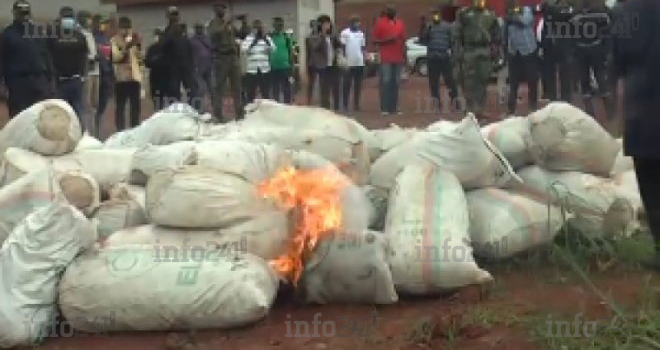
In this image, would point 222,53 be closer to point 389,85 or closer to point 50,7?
point 389,85

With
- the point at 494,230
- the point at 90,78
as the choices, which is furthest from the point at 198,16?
the point at 494,230

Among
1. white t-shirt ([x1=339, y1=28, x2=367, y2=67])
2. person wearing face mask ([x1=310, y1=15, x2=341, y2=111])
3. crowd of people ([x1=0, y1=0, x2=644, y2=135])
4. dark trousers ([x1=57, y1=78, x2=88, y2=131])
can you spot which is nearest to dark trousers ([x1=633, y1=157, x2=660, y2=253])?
crowd of people ([x1=0, y1=0, x2=644, y2=135])

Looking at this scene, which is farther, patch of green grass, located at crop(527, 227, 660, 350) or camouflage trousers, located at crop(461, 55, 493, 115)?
camouflage trousers, located at crop(461, 55, 493, 115)

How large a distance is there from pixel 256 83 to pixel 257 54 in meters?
0.45

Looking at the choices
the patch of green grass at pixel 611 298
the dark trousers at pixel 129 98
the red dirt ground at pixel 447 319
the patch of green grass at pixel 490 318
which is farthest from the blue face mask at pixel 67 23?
the patch of green grass at pixel 490 318

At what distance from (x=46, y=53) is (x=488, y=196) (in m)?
4.95

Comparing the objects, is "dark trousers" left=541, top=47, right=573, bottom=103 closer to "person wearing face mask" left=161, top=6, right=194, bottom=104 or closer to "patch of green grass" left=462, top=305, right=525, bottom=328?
"person wearing face mask" left=161, top=6, right=194, bottom=104

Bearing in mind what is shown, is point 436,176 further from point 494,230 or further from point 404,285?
point 404,285

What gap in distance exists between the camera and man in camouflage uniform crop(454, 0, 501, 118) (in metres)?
11.0

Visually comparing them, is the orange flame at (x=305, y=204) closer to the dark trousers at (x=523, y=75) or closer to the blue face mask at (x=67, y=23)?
the blue face mask at (x=67, y=23)

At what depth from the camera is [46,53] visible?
8.27 metres

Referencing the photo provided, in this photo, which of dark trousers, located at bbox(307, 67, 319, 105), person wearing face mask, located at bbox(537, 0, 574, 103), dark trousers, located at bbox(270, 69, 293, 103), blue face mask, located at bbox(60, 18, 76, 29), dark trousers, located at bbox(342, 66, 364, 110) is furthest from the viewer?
dark trousers, located at bbox(342, 66, 364, 110)

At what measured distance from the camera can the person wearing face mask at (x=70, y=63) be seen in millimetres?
8906

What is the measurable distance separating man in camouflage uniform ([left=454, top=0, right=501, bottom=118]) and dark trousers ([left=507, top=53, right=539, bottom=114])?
A: 0.45m
